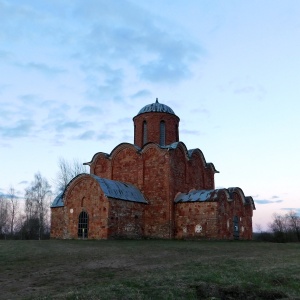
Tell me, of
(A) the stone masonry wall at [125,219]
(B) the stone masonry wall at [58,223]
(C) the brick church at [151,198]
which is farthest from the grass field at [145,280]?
(B) the stone masonry wall at [58,223]

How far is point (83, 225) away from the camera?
88.8 ft

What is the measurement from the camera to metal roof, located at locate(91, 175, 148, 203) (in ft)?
86.6

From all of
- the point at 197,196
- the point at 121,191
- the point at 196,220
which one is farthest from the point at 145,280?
the point at 197,196

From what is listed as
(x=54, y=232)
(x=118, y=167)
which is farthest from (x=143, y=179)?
(x=54, y=232)

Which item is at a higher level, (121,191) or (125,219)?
(121,191)

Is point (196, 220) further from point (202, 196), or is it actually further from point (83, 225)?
point (83, 225)

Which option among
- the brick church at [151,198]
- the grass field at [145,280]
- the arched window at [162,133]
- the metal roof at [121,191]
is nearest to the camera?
the grass field at [145,280]

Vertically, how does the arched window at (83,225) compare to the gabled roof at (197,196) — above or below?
below

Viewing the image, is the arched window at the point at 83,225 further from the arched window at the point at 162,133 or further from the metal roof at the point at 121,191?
the arched window at the point at 162,133

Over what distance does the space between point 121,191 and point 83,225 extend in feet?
12.4

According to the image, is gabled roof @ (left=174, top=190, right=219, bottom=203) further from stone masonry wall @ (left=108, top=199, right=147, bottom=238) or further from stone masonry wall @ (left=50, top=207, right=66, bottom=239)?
stone masonry wall @ (left=50, top=207, right=66, bottom=239)

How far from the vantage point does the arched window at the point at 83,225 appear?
87.9 feet

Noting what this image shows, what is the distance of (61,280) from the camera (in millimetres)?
8602

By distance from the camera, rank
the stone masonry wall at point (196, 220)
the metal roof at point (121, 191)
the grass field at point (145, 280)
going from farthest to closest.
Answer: the stone masonry wall at point (196, 220) → the metal roof at point (121, 191) → the grass field at point (145, 280)
